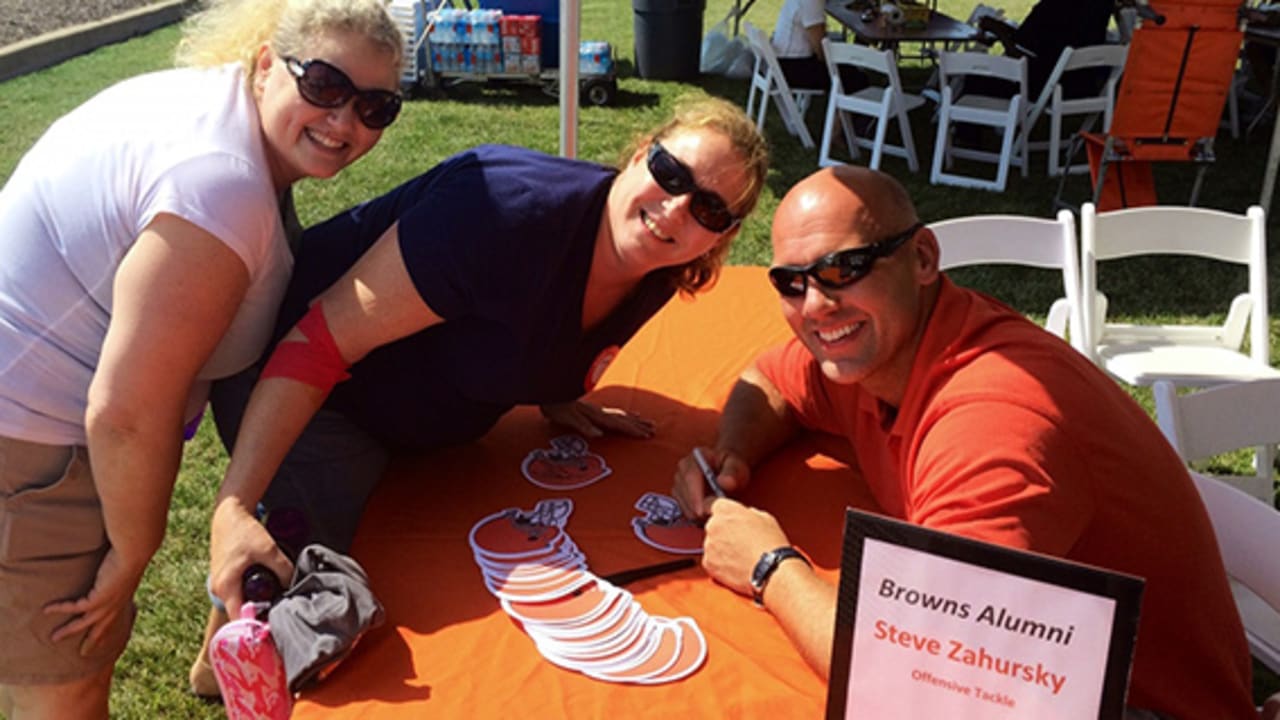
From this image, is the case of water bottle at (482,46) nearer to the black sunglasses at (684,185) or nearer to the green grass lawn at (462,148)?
the green grass lawn at (462,148)

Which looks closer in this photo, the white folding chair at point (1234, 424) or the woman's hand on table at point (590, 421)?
the white folding chair at point (1234, 424)

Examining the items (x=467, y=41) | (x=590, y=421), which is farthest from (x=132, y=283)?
(x=467, y=41)

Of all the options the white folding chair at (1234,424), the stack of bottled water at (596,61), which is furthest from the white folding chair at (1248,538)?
the stack of bottled water at (596,61)

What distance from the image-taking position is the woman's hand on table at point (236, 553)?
1686mm

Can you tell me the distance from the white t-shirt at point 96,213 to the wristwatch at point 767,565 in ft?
3.32

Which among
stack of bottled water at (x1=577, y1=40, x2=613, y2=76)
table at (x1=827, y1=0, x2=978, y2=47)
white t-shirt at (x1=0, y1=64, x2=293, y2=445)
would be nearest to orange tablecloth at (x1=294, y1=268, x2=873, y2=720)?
white t-shirt at (x1=0, y1=64, x2=293, y2=445)

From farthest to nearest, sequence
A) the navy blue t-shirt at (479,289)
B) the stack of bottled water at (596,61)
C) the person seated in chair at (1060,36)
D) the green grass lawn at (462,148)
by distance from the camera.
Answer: the stack of bottled water at (596,61)
the person seated in chair at (1060,36)
the green grass lawn at (462,148)
the navy blue t-shirt at (479,289)

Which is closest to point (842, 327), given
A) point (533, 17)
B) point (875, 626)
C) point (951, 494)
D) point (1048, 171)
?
point (951, 494)

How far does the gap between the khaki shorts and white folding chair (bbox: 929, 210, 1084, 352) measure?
2.55 m

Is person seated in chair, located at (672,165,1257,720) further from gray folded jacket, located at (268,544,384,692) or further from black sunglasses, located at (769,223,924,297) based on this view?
gray folded jacket, located at (268,544,384,692)

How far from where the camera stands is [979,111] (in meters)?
6.72

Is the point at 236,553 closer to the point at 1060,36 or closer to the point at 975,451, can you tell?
the point at 975,451

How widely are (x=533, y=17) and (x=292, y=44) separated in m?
6.99

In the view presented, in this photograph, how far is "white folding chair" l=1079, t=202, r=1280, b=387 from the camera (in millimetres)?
3459
